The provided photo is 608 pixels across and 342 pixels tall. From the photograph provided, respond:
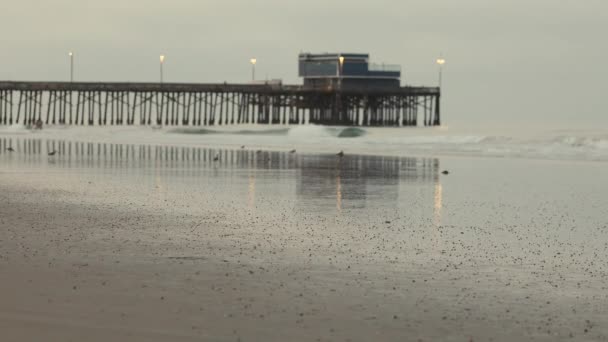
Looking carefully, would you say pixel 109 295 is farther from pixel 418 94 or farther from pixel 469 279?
A: pixel 418 94

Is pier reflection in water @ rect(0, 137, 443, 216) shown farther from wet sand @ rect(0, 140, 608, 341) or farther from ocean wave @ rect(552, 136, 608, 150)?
ocean wave @ rect(552, 136, 608, 150)

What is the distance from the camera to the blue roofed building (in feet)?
280

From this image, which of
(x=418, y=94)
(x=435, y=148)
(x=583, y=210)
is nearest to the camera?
(x=583, y=210)

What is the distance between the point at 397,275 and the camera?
29.8 ft

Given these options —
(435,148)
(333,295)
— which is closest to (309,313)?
(333,295)

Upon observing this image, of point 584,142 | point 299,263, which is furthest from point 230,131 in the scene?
point 299,263

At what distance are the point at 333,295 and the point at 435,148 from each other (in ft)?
124

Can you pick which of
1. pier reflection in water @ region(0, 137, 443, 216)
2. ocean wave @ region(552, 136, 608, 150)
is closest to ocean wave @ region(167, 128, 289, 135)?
ocean wave @ region(552, 136, 608, 150)

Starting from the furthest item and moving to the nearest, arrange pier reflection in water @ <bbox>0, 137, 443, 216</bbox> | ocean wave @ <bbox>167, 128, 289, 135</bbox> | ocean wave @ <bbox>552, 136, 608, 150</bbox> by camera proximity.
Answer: ocean wave @ <bbox>167, 128, 289, 135</bbox>, ocean wave @ <bbox>552, 136, 608, 150</bbox>, pier reflection in water @ <bbox>0, 137, 443, 216</bbox>

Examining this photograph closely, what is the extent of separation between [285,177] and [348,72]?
63.1 m

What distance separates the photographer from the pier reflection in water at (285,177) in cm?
1678

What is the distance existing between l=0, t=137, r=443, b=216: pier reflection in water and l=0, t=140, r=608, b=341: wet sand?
15 cm

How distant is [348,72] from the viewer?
85500mm

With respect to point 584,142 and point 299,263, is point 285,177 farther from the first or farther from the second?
point 584,142
